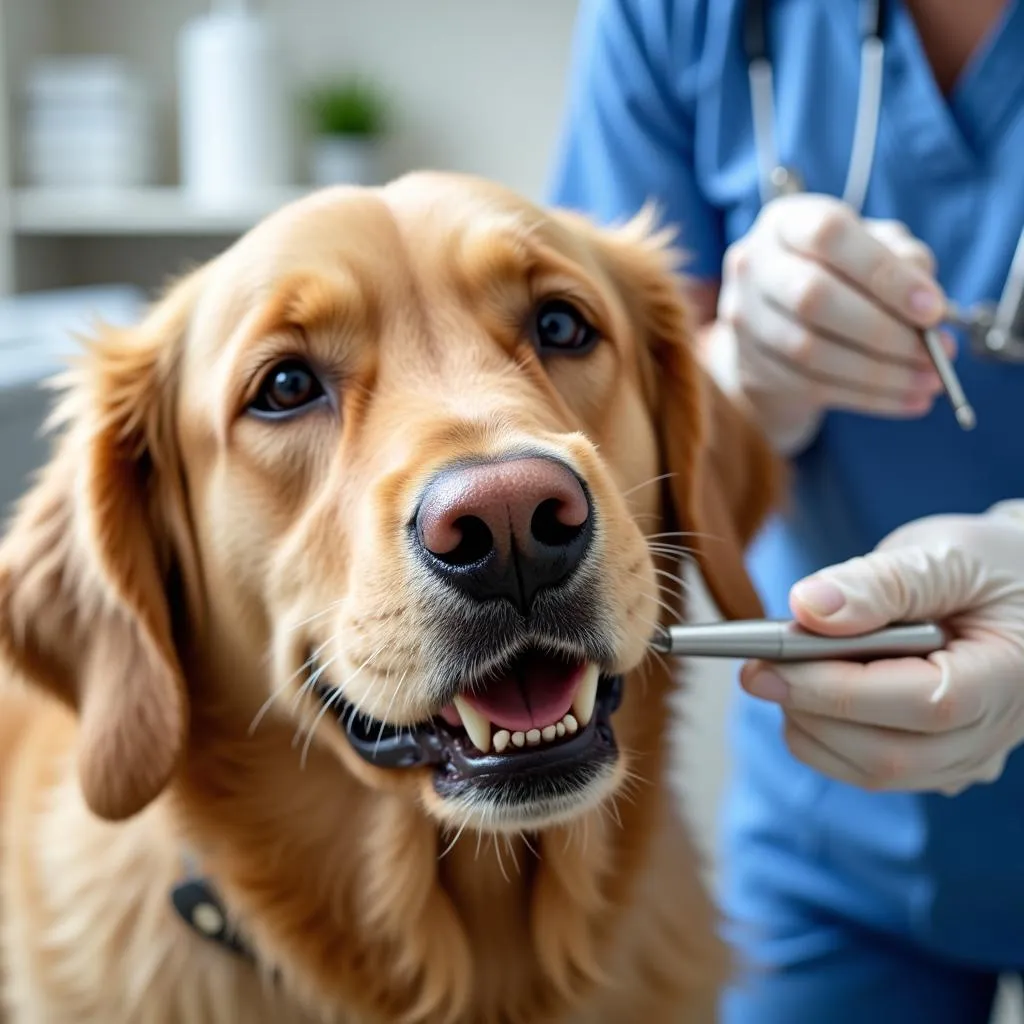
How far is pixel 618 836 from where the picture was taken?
1.19 meters

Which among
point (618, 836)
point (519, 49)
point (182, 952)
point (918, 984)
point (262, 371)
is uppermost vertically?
point (262, 371)

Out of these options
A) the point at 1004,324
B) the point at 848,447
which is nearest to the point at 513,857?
the point at 848,447

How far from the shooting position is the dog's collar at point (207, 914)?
1129mm

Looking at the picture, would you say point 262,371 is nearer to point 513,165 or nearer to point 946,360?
point 946,360

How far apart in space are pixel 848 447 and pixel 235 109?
213 cm

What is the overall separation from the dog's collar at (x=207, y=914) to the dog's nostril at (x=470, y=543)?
0.52 metres

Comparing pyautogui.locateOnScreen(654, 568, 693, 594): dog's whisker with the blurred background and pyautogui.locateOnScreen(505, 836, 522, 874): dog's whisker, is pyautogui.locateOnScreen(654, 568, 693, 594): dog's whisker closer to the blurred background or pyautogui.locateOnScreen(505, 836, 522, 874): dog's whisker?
pyautogui.locateOnScreen(505, 836, 522, 874): dog's whisker

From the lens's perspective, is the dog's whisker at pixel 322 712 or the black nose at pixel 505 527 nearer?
the black nose at pixel 505 527

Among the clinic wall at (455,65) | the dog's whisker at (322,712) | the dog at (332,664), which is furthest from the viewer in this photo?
the clinic wall at (455,65)

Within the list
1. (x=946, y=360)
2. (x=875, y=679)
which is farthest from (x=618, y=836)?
(x=946, y=360)

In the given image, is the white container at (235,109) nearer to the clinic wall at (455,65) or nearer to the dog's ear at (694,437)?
the clinic wall at (455,65)

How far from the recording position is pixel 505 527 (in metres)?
0.80

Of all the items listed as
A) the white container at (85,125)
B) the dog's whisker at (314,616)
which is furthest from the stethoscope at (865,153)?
the white container at (85,125)

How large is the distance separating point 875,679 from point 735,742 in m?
0.73
